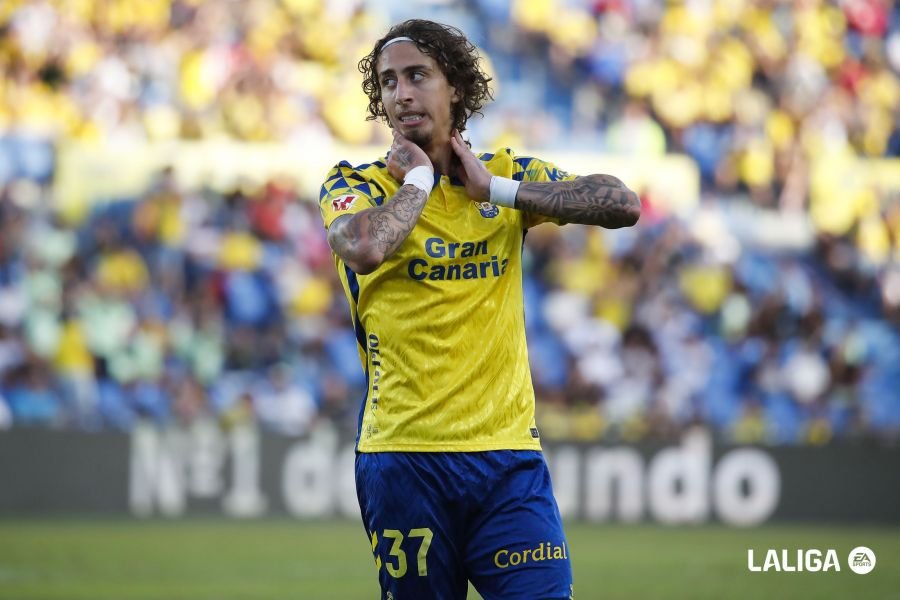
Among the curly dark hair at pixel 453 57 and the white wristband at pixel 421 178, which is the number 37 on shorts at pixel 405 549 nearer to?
the white wristband at pixel 421 178

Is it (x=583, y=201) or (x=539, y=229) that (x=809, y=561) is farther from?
(x=583, y=201)

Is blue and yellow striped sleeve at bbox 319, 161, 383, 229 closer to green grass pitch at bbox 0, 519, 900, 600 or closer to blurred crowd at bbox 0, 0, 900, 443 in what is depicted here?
green grass pitch at bbox 0, 519, 900, 600

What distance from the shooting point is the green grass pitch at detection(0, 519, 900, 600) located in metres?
9.67

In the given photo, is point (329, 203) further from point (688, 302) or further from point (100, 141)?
point (688, 302)

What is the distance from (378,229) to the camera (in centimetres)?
394

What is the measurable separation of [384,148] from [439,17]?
2636 mm

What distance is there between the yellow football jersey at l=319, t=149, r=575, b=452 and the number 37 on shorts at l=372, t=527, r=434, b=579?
25 centimetres

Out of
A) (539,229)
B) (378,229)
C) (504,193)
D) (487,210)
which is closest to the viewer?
(378,229)

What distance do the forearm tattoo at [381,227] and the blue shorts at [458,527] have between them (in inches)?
25.2

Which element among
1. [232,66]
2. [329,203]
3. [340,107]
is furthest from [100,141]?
[329,203]

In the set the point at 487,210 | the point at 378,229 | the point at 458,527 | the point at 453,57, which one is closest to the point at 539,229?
the point at 453,57

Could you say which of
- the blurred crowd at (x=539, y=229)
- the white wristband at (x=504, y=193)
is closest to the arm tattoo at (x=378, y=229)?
the white wristband at (x=504, y=193)

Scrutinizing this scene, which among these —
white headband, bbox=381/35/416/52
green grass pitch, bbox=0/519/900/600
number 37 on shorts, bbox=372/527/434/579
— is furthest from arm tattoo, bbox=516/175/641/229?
green grass pitch, bbox=0/519/900/600

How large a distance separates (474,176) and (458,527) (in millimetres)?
1066
